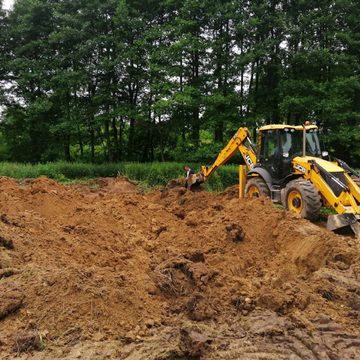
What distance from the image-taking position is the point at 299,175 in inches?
436

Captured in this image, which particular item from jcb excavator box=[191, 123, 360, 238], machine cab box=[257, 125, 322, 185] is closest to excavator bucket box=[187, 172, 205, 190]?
jcb excavator box=[191, 123, 360, 238]

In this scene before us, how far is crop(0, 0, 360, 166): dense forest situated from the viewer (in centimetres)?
2241

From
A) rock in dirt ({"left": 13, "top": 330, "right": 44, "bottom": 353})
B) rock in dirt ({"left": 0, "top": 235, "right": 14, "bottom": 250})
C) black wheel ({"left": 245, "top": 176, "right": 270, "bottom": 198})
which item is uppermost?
black wheel ({"left": 245, "top": 176, "right": 270, "bottom": 198})

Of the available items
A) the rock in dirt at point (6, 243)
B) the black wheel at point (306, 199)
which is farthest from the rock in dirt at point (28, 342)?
the black wheel at point (306, 199)

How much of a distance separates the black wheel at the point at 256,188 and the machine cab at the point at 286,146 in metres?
0.34

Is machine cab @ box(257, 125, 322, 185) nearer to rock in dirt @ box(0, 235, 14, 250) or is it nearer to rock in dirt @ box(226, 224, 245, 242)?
rock in dirt @ box(226, 224, 245, 242)

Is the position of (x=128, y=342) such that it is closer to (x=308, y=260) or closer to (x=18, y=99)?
(x=308, y=260)

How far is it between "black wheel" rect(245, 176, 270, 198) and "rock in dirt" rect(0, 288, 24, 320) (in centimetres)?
818

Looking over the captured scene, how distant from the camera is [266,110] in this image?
939 inches

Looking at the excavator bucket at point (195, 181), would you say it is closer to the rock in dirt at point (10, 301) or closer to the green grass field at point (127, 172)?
the green grass field at point (127, 172)

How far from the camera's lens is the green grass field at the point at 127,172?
62.4 ft

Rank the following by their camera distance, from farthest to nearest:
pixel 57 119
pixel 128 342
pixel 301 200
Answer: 1. pixel 57 119
2. pixel 301 200
3. pixel 128 342

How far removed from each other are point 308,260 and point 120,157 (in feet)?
70.0

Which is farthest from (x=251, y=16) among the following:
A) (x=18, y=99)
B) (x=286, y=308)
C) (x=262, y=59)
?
(x=286, y=308)
